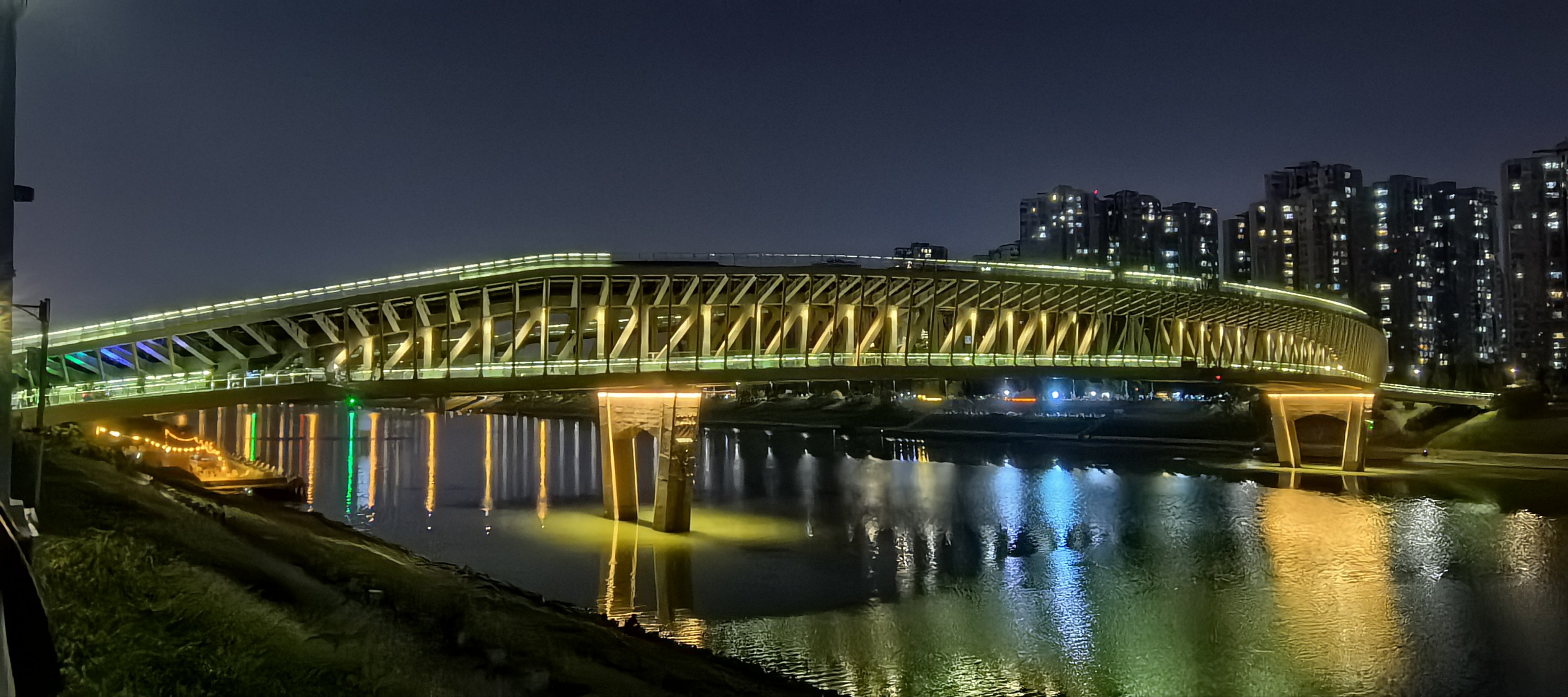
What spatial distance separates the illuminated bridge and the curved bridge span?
4.3 inches

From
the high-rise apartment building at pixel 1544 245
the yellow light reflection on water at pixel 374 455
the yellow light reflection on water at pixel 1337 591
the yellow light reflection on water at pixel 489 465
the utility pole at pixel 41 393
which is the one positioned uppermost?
the high-rise apartment building at pixel 1544 245

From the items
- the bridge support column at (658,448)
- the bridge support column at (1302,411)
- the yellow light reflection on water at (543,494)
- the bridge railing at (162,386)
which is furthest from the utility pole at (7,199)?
the bridge support column at (1302,411)

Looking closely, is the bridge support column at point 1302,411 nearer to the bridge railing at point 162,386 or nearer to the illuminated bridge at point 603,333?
the illuminated bridge at point 603,333

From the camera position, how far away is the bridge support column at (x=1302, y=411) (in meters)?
92.0

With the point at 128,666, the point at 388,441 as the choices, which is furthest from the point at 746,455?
the point at 128,666

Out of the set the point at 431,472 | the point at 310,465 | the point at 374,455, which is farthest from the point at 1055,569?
the point at 374,455

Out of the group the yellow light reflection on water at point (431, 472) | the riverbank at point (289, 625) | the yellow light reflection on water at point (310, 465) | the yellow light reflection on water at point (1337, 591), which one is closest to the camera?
the riverbank at point (289, 625)

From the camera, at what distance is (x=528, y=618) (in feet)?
86.9

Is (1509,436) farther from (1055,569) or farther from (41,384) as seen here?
(41,384)

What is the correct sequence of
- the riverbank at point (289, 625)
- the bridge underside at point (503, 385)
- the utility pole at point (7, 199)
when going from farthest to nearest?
1. the bridge underside at point (503, 385)
2. the riverbank at point (289, 625)
3. the utility pole at point (7, 199)

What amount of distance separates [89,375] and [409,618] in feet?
129

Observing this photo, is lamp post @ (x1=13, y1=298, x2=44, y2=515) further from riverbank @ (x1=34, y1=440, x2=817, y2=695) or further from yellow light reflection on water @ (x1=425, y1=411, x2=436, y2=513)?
yellow light reflection on water @ (x1=425, y1=411, x2=436, y2=513)

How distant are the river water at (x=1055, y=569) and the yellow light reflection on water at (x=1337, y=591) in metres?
0.15

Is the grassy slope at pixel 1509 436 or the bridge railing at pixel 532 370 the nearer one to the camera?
the bridge railing at pixel 532 370
